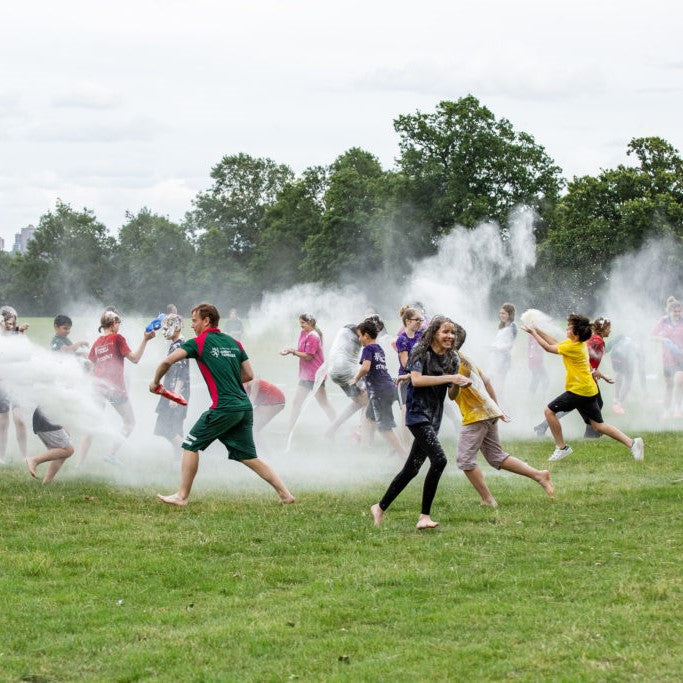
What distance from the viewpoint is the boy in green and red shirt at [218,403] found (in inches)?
375

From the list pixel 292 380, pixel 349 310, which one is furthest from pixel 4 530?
pixel 349 310

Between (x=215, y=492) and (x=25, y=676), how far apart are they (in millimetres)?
5094

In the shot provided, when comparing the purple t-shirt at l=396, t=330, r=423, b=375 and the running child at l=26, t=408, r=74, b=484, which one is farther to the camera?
the purple t-shirt at l=396, t=330, r=423, b=375

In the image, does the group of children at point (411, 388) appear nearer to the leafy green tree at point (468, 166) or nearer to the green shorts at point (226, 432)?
the green shorts at point (226, 432)

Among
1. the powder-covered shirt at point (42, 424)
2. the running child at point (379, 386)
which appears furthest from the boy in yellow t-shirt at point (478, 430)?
the powder-covered shirt at point (42, 424)

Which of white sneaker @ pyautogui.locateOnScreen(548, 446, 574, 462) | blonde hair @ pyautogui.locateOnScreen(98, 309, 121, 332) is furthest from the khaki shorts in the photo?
blonde hair @ pyautogui.locateOnScreen(98, 309, 121, 332)

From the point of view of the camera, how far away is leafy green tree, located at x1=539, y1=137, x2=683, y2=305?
54.7m

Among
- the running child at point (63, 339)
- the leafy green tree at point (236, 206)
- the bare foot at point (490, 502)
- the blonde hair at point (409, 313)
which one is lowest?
the bare foot at point (490, 502)

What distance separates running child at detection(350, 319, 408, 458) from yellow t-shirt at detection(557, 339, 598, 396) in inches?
77.6

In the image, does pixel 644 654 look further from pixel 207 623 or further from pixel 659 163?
pixel 659 163

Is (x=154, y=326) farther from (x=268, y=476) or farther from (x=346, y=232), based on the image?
(x=346, y=232)

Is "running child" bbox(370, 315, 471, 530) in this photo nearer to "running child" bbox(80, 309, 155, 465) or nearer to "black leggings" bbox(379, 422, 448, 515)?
"black leggings" bbox(379, 422, 448, 515)

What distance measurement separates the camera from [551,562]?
7.45 metres

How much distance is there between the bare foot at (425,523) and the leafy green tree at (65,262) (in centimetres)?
9347
